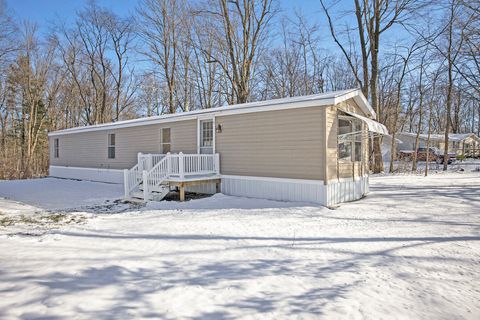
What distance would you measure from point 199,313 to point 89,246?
112 inches

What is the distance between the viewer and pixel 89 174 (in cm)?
1567

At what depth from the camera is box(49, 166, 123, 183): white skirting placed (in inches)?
558

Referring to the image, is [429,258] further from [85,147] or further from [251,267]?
[85,147]

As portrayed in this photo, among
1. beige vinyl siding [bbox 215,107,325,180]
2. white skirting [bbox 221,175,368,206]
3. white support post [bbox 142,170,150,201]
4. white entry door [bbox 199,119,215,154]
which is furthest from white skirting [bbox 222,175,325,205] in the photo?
white support post [bbox 142,170,150,201]

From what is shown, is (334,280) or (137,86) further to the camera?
(137,86)

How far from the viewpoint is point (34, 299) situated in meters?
3.02

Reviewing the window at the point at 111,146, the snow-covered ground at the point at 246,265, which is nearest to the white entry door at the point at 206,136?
the snow-covered ground at the point at 246,265

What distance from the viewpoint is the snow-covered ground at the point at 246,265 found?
295 centimetres

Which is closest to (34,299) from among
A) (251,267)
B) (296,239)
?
(251,267)

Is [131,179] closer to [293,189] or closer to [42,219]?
[42,219]

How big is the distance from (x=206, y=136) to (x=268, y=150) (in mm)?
2855

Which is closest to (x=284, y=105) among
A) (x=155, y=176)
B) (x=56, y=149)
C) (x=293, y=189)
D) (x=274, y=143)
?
(x=274, y=143)

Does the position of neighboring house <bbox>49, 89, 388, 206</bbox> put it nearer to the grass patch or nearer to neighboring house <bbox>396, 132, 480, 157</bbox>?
the grass patch

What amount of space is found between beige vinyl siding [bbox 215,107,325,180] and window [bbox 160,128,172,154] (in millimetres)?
2616
